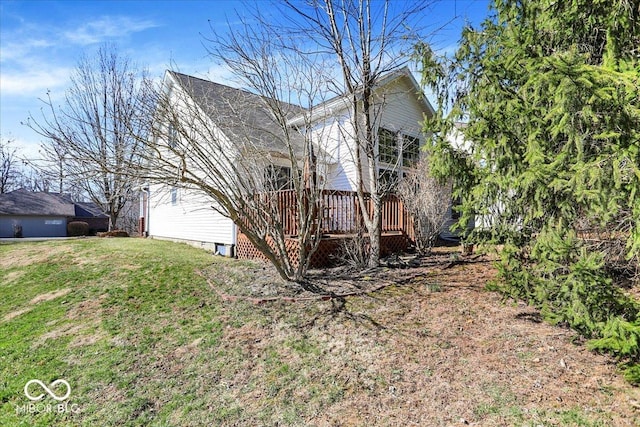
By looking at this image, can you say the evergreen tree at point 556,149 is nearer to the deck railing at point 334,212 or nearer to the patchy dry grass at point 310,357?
the patchy dry grass at point 310,357

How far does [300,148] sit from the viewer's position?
326 inches

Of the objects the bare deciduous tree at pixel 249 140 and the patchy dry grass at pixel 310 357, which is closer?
the patchy dry grass at pixel 310 357

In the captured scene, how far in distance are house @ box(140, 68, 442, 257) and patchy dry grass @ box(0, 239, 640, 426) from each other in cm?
213

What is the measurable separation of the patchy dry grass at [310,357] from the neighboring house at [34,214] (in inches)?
1094

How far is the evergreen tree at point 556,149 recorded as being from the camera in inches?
118

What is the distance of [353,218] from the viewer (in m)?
8.38

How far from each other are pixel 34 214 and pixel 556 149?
38.5m

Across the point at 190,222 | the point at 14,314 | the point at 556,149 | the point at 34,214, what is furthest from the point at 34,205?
the point at 556,149

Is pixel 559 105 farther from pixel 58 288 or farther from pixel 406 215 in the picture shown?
pixel 58 288

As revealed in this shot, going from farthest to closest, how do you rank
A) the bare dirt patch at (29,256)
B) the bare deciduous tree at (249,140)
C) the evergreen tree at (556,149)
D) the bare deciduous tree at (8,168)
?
the bare deciduous tree at (8,168), the bare dirt patch at (29,256), the bare deciduous tree at (249,140), the evergreen tree at (556,149)

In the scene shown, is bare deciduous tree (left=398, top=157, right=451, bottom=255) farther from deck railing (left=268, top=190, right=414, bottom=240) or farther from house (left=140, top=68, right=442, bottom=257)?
deck railing (left=268, top=190, right=414, bottom=240)

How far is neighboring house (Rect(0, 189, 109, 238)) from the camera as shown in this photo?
97.2 ft

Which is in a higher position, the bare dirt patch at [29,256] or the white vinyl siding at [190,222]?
the white vinyl siding at [190,222]

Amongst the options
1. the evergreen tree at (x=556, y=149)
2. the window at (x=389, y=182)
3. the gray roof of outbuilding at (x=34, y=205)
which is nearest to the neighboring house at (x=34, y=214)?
the gray roof of outbuilding at (x=34, y=205)
